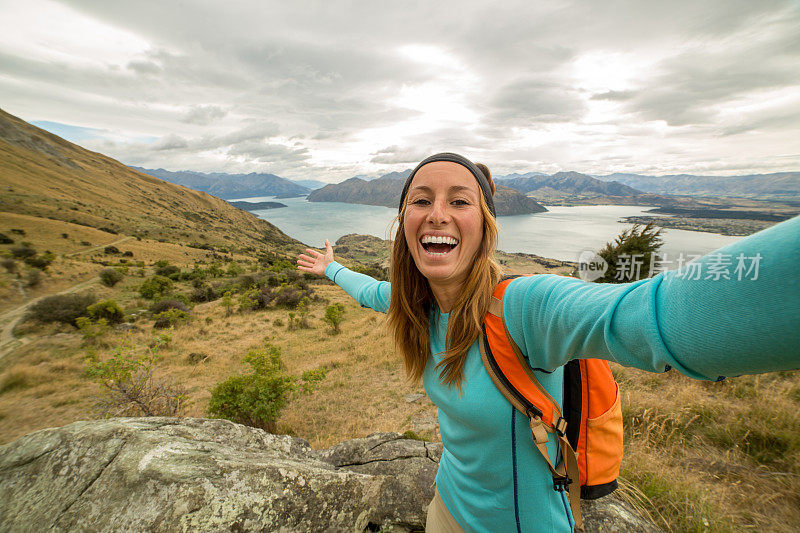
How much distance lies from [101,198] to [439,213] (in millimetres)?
97024

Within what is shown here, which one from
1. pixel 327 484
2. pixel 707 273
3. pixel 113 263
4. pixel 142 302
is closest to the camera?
pixel 707 273

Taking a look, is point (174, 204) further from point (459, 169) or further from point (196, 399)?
point (459, 169)

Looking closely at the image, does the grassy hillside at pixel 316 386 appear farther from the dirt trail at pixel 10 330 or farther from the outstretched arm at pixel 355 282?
the outstretched arm at pixel 355 282

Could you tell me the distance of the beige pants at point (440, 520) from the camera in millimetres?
2002

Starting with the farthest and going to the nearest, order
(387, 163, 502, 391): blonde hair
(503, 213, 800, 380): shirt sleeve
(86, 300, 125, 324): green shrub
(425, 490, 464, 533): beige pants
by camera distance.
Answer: (86, 300, 125, 324): green shrub → (425, 490, 464, 533): beige pants → (387, 163, 502, 391): blonde hair → (503, 213, 800, 380): shirt sleeve

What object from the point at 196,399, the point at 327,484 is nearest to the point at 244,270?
the point at 196,399

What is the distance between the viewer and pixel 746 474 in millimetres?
3459

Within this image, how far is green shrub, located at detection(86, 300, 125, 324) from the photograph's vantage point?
16125 mm

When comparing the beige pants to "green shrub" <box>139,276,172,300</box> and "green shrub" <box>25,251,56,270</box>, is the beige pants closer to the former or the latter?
"green shrub" <box>139,276,172,300</box>

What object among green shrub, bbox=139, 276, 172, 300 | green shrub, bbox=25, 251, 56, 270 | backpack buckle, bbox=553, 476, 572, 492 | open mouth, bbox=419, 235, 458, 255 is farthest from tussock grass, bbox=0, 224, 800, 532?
green shrub, bbox=25, 251, 56, 270

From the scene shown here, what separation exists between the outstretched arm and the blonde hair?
0.65 meters

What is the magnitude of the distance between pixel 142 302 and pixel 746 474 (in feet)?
93.8

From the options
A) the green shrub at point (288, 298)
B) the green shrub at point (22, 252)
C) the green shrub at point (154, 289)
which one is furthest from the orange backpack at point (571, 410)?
Result: the green shrub at point (22, 252)

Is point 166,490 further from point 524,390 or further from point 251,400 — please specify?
point 251,400
